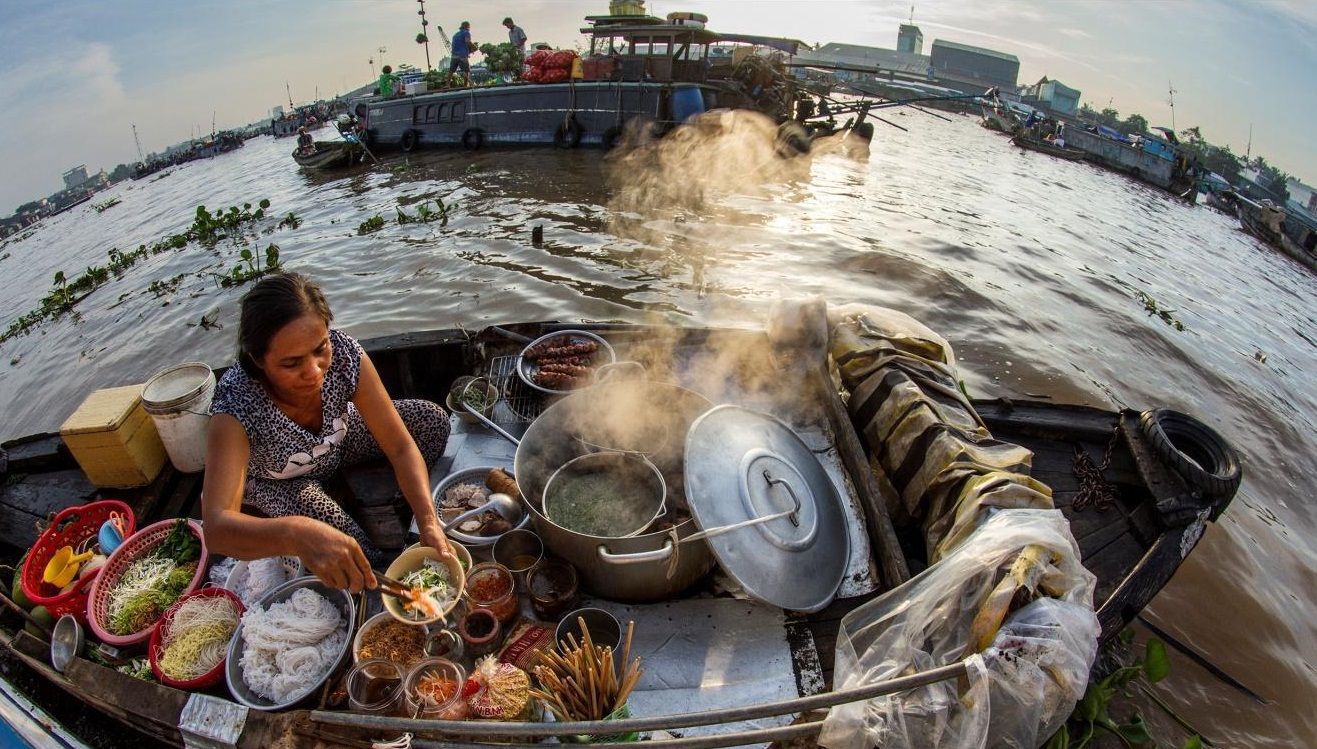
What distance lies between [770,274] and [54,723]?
10283mm

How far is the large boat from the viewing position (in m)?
19.1

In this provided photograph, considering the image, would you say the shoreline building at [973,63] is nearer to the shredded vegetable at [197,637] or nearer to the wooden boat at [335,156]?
the wooden boat at [335,156]

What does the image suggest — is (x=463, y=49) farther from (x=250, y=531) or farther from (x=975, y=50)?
(x=975, y=50)

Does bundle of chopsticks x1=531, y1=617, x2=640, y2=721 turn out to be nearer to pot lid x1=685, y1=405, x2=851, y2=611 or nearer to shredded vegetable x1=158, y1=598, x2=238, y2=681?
pot lid x1=685, y1=405, x2=851, y2=611

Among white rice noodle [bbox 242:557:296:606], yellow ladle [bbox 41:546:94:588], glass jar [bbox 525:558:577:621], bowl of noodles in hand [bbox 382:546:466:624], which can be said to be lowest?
yellow ladle [bbox 41:546:94:588]

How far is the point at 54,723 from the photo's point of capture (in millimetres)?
2506

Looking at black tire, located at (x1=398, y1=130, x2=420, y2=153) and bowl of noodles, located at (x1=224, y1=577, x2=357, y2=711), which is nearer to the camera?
bowl of noodles, located at (x1=224, y1=577, x2=357, y2=711)

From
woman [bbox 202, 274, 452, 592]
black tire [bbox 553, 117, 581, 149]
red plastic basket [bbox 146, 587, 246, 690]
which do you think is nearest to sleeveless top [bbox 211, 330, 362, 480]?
woman [bbox 202, 274, 452, 592]

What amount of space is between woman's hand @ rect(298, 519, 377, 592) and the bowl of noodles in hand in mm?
286

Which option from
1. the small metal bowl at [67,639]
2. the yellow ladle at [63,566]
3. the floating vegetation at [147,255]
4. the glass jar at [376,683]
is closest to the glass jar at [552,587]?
the glass jar at [376,683]

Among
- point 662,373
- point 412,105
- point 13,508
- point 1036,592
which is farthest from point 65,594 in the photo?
point 412,105

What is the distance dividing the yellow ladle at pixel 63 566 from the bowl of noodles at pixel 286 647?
63.6 inches

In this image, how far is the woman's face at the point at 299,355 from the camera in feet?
8.40

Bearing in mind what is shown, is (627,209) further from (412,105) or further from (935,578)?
(412,105)
